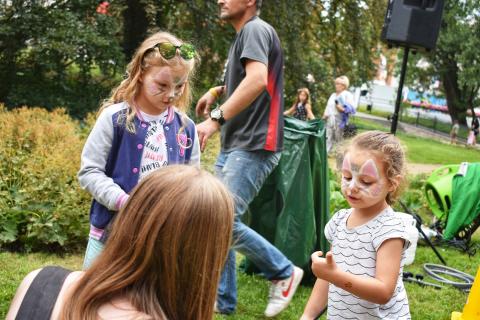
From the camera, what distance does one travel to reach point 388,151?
2.40 meters

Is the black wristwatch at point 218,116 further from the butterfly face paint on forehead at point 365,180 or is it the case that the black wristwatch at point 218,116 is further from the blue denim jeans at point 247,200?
the butterfly face paint on forehead at point 365,180

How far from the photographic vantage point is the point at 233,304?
389 centimetres

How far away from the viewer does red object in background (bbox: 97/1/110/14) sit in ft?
34.5

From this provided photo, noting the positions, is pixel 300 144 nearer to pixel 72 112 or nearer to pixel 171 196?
pixel 171 196

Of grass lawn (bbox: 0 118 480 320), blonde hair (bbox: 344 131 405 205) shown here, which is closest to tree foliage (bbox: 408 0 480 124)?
grass lawn (bbox: 0 118 480 320)

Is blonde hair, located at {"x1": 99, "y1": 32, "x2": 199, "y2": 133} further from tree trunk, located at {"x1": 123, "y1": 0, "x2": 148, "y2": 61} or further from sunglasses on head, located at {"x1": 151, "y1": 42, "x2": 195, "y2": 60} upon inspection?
tree trunk, located at {"x1": 123, "y1": 0, "x2": 148, "y2": 61}

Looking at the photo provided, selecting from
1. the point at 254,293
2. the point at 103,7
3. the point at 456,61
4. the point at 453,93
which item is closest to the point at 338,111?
the point at 103,7

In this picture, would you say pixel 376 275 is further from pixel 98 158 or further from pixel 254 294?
pixel 254 294

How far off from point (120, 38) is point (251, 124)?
28.2 feet

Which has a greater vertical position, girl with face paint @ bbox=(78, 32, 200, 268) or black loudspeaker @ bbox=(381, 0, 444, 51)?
black loudspeaker @ bbox=(381, 0, 444, 51)

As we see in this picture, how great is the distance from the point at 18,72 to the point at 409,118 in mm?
29836

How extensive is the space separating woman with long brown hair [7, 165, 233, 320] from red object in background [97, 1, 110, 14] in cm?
968

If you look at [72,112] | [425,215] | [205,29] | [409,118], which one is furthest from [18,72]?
[409,118]

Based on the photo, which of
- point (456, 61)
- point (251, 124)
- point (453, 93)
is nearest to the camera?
point (251, 124)
